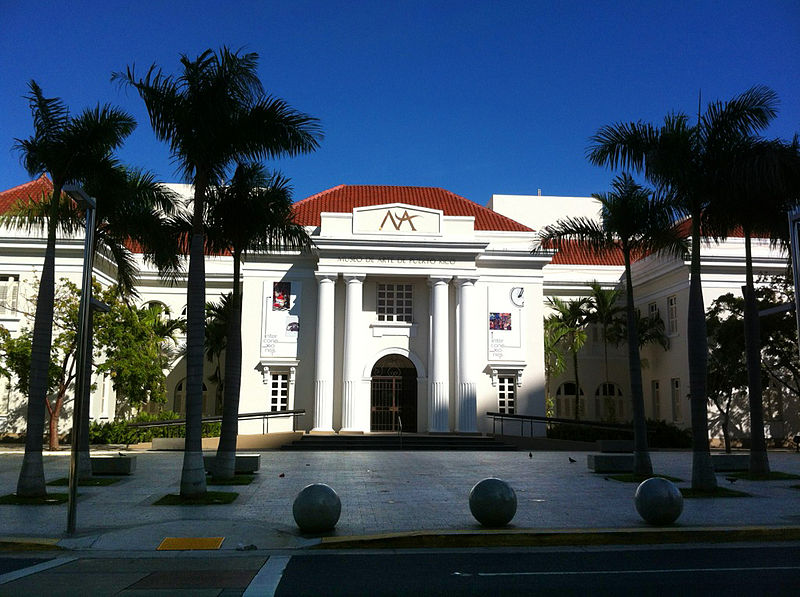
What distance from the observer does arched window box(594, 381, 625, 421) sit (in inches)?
1481

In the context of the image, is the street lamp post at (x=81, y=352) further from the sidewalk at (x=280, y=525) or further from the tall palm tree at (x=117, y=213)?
the tall palm tree at (x=117, y=213)

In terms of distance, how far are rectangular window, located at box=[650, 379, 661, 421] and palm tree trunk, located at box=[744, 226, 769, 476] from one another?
59.1 ft

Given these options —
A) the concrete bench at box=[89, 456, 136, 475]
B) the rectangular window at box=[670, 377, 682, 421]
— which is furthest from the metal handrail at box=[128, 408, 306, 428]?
the rectangular window at box=[670, 377, 682, 421]

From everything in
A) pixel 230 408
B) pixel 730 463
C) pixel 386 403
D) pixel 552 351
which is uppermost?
pixel 552 351

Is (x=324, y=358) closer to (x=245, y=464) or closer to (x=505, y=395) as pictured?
(x=505, y=395)

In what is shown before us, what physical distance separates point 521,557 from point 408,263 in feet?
81.3

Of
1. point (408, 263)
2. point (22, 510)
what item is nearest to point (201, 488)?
point (22, 510)

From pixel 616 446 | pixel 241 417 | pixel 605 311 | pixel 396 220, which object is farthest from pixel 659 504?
pixel 605 311

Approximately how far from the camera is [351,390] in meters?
32.6

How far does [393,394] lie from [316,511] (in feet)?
78.1

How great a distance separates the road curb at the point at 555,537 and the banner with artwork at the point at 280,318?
78.7ft

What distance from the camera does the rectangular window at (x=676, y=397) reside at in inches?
1350

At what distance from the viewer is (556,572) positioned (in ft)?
27.8

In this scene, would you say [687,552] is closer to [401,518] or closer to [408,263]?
[401,518]
